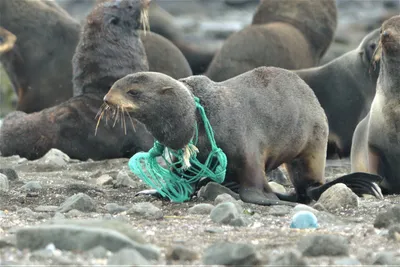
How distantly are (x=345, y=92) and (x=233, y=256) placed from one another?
558 centimetres

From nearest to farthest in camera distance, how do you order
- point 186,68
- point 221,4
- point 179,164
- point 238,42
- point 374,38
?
1. point 179,164
2. point 374,38
3. point 186,68
4. point 238,42
5. point 221,4

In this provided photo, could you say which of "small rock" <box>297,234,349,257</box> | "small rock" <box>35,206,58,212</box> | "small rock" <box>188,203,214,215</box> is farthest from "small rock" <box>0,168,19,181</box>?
"small rock" <box>297,234,349,257</box>

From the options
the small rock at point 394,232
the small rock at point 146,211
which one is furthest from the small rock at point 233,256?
the small rock at point 146,211

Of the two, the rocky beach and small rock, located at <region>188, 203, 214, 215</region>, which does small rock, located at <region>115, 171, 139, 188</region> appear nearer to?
→ the rocky beach

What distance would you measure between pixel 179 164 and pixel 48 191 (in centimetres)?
85

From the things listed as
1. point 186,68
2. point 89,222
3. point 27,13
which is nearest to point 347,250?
point 89,222

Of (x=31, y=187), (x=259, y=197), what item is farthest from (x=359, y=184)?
(x=31, y=187)

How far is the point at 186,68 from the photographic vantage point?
9742mm

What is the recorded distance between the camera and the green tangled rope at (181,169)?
539cm

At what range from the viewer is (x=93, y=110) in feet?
27.1

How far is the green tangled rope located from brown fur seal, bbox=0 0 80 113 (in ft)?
13.9

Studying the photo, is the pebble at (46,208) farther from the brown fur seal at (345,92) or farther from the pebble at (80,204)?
the brown fur seal at (345,92)

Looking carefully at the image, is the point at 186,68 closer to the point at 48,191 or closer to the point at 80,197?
the point at 48,191

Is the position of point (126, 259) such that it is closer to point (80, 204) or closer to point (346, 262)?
point (346, 262)
